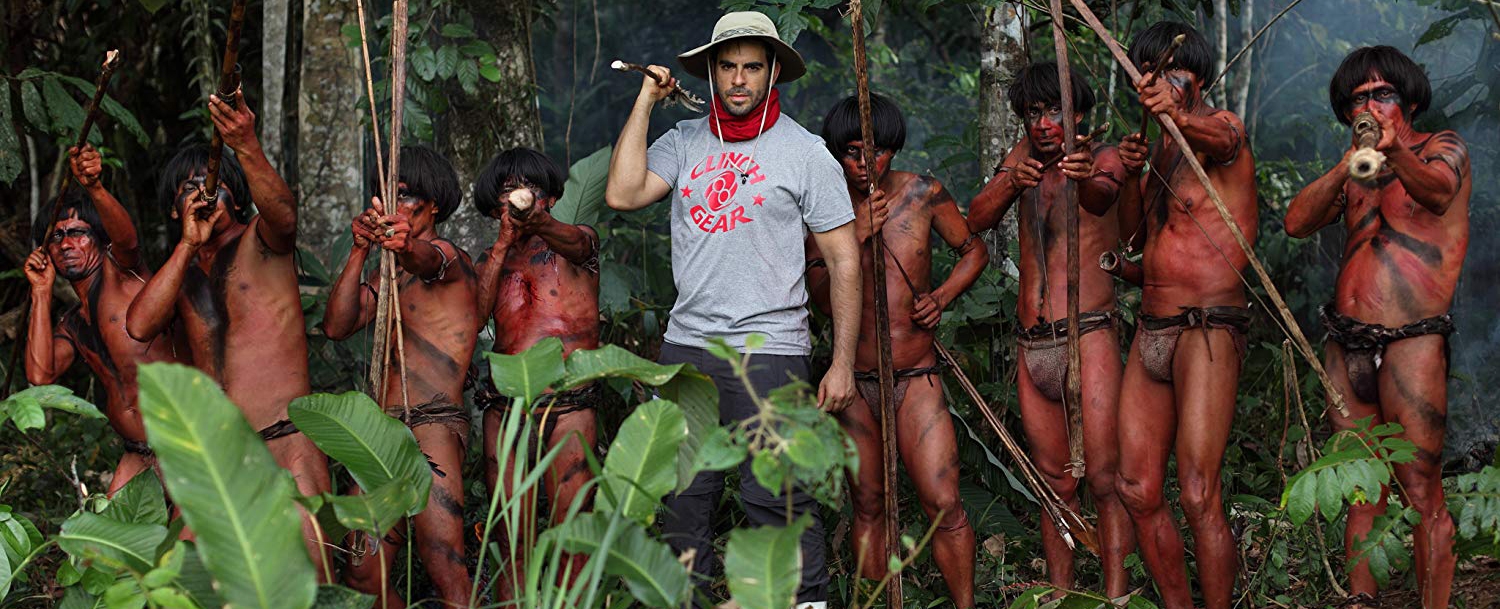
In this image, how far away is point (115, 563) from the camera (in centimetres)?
299

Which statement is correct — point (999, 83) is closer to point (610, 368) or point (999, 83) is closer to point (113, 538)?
point (610, 368)

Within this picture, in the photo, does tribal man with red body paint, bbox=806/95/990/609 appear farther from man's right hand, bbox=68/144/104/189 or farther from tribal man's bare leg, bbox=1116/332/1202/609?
man's right hand, bbox=68/144/104/189

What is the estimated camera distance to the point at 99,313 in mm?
4336

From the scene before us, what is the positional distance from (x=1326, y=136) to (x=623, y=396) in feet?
16.8

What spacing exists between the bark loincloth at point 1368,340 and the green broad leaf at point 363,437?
265cm

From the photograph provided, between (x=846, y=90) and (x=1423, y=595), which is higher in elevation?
(x=846, y=90)

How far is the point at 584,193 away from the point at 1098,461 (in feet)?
6.90

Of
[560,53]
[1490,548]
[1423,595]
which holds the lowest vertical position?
[1423,595]

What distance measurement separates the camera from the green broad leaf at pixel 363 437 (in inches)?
127

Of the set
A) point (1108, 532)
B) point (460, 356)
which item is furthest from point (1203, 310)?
point (460, 356)

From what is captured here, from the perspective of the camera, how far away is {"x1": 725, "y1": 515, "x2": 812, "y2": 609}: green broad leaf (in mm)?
2754

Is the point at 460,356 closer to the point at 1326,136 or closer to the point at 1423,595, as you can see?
the point at 1423,595

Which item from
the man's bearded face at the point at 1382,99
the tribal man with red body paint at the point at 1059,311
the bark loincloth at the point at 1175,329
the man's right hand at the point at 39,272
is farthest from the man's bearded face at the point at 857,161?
the man's right hand at the point at 39,272

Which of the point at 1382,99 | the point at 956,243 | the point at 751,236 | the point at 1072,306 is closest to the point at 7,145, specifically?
the point at 751,236
